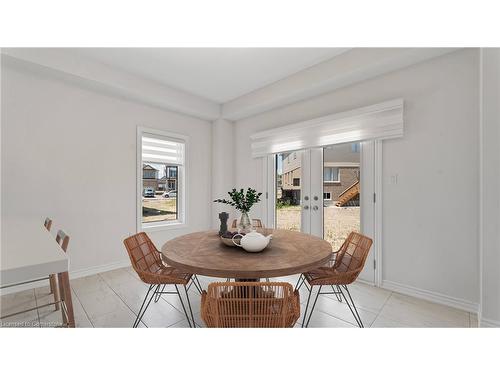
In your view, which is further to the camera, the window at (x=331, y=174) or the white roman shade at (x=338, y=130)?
the window at (x=331, y=174)

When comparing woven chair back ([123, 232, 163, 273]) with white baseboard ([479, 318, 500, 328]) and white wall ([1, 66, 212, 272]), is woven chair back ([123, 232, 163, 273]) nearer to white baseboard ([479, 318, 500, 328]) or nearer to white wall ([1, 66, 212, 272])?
white wall ([1, 66, 212, 272])

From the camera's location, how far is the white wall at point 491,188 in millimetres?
1774

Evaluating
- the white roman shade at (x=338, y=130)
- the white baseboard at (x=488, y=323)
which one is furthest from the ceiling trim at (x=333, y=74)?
the white baseboard at (x=488, y=323)

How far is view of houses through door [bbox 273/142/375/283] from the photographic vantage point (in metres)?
2.85

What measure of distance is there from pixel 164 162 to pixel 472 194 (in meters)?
4.06

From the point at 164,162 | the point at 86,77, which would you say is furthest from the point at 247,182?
the point at 86,77

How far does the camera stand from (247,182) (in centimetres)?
429

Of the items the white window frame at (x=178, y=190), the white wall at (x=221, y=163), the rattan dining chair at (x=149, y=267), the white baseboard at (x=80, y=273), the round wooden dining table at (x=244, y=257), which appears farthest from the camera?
the white wall at (x=221, y=163)

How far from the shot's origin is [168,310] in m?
2.17

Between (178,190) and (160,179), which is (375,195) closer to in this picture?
(178,190)

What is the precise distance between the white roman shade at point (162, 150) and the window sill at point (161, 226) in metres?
1.08

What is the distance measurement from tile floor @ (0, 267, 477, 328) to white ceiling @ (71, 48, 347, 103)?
2.80 meters

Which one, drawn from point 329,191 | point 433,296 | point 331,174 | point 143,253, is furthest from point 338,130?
point 143,253

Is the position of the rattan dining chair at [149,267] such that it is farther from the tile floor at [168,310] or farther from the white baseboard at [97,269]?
the white baseboard at [97,269]
